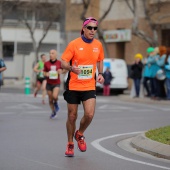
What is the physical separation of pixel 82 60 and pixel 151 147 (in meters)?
2.05

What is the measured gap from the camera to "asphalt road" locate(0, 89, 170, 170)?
9805 millimetres

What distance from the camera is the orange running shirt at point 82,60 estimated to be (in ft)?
34.5

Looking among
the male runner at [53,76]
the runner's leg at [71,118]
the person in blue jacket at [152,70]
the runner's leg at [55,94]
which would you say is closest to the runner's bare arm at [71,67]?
the runner's leg at [71,118]

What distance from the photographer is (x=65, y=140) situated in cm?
1288

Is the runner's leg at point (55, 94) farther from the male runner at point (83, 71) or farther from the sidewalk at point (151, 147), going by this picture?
the male runner at point (83, 71)

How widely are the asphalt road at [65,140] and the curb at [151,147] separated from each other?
147mm

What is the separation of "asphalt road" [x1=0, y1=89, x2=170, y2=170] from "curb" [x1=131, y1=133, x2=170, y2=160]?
147 mm

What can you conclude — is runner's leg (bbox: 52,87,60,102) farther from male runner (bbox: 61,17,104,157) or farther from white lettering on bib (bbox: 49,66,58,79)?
male runner (bbox: 61,17,104,157)

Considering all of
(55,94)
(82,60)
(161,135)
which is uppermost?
(82,60)

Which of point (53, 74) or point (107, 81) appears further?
point (107, 81)

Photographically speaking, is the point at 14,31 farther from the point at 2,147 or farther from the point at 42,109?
the point at 2,147

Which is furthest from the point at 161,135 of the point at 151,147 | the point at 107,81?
the point at 107,81

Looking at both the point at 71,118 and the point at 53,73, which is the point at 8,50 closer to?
the point at 53,73

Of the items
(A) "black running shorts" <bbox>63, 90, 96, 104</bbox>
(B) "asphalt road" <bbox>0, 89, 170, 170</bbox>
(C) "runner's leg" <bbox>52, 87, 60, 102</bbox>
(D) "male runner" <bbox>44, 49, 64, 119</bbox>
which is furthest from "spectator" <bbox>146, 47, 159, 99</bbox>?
(A) "black running shorts" <bbox>63, 90, 96, 104</bbox>
